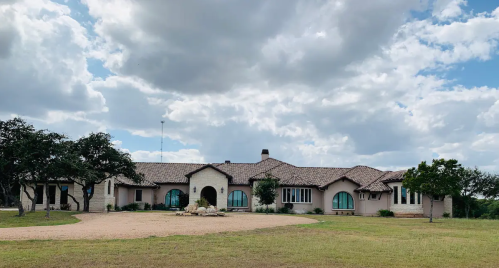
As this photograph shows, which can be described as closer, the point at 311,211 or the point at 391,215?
the point at 391,215

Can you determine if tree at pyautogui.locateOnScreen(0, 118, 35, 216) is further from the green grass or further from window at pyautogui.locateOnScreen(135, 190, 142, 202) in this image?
window at pyautogui.locateOnScreen(135, 190, 142, 202)

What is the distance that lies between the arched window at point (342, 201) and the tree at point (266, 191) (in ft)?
21.8

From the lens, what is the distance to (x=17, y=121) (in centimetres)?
3409

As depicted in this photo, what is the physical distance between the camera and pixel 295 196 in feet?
166

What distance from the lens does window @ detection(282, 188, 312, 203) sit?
166 ft

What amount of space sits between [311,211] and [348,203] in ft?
13.4

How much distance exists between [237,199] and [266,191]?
6.15m

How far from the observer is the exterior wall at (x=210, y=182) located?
2002 inches

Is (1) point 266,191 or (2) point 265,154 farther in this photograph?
(2) point 265,154

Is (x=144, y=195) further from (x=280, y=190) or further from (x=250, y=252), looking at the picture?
(x=250, y=252)

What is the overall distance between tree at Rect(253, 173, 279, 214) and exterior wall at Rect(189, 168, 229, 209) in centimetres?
458

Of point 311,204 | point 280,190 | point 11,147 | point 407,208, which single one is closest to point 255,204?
point 280,190

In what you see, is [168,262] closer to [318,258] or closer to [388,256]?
[318,258]

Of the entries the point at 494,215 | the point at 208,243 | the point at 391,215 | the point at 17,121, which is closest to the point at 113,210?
the point at 17,121
